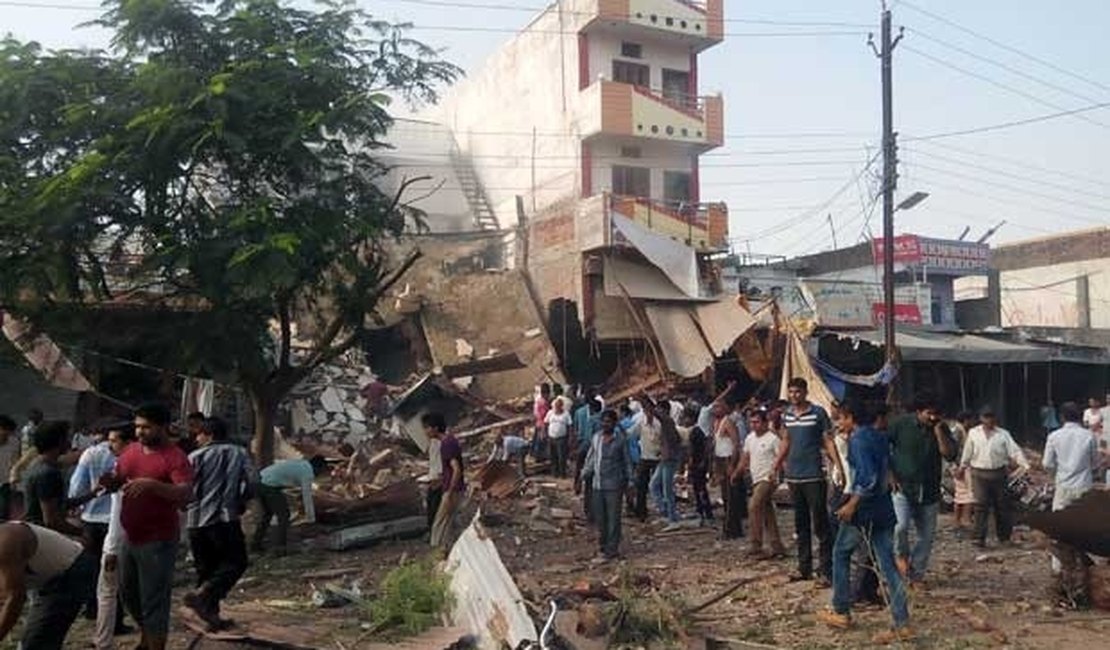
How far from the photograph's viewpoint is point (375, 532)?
1231 centimetres

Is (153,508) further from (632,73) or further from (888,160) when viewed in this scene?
(632,73)

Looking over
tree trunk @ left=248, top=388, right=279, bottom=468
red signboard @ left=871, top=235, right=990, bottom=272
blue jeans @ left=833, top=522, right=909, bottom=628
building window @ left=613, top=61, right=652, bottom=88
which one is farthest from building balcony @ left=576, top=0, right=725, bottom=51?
blue jeans @ left=833, top=522, right=909, bottom=628

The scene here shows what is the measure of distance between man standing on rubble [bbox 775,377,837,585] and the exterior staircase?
24368 millimetres

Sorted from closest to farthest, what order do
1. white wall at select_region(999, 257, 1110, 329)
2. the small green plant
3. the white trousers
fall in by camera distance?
the white trousers < the small green plant < white wall at select_region(999, 257, 1110, 329)

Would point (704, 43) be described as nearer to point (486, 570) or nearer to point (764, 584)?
point (764, 584)

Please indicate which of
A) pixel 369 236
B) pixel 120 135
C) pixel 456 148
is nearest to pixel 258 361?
pixel 369 236

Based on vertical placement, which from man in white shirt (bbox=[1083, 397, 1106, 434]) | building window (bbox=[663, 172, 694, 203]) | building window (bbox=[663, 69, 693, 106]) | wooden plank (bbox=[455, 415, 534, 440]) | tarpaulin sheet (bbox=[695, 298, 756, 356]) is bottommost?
wooden plank (bbox=[455, 415, 534, 440])

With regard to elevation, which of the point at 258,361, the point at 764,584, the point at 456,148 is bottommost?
the point at 764,584

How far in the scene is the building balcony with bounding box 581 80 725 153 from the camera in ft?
92.6

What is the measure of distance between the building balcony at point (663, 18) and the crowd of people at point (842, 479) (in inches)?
658

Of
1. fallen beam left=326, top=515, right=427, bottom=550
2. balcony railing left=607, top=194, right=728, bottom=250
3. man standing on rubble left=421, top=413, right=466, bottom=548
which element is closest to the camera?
man standing on rubble left=421, top=413, right=466, bottom=548

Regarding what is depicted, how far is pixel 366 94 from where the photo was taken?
12.8m

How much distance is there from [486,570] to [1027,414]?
923 inches

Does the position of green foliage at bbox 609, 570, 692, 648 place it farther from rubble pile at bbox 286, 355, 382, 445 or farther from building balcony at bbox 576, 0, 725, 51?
building balcony at bbox 576, 0, 725, 51
